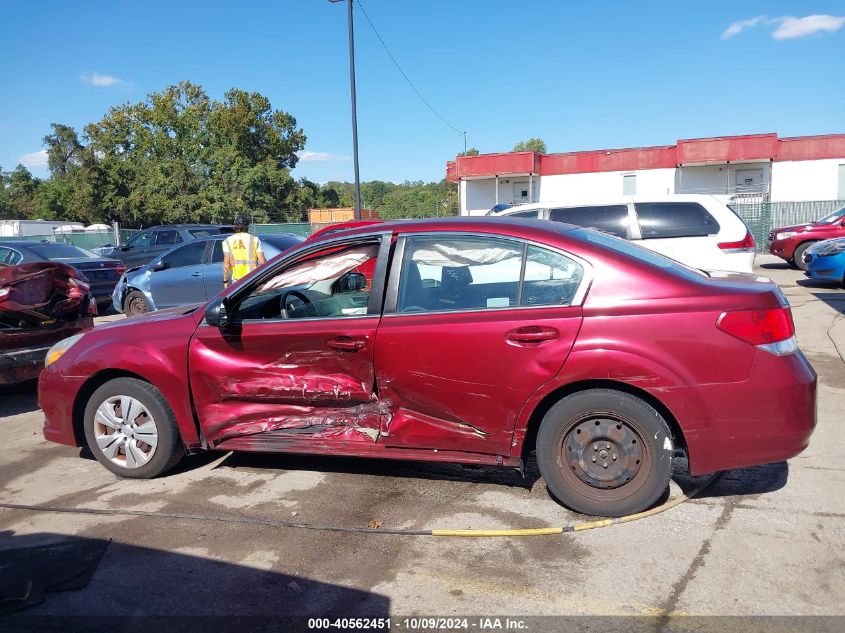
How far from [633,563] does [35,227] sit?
45561mm

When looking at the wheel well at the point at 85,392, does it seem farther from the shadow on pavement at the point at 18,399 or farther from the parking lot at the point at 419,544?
the shadow on pavement at the point at 18,399

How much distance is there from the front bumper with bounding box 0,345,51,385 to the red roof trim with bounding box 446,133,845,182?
32873 mm

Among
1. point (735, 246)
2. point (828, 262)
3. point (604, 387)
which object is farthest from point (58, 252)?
point (828, 262)

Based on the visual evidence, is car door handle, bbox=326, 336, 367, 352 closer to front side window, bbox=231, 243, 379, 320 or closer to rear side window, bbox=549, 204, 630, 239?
front side window, bbox=231, 243, 379, 320

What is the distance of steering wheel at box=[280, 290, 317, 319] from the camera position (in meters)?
4.60

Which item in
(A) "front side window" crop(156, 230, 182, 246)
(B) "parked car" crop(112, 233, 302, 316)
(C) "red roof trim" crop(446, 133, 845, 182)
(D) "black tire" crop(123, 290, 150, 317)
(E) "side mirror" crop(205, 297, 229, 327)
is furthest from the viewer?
(C) "red roof trim" crop(446, 133, 845, 182)

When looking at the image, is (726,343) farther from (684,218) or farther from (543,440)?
(684,218)

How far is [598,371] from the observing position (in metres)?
3.55

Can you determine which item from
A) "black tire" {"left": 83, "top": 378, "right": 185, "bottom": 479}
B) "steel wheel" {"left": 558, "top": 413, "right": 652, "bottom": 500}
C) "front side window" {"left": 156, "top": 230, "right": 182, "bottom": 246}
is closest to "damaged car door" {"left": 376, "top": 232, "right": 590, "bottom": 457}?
"steel wheel" {"left": 558, "top": 413, "right": 652, "bottom": 500}

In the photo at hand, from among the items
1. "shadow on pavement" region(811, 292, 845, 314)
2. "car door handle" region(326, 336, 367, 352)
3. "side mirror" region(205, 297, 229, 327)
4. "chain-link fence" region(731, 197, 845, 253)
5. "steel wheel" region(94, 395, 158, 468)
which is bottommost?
"steel wheel" region(94, 395, 158, 468)

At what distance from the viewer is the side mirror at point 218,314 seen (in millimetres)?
4309

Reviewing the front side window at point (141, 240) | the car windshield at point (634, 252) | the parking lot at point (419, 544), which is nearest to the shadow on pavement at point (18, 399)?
the parking lot at point (419, 544)

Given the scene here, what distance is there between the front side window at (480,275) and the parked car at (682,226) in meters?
5.38

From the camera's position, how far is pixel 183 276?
1175cm
